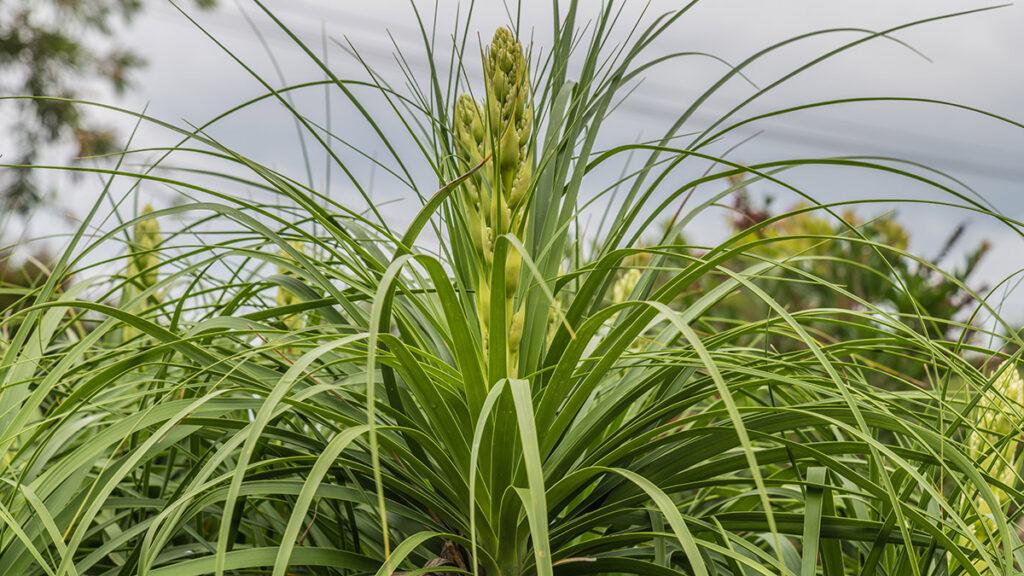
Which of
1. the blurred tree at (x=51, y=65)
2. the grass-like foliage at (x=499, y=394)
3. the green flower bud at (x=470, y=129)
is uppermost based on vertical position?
the blurred tree at (x=51, y=65)

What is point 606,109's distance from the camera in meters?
1.08

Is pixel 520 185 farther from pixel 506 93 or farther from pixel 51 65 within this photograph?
pixel 51 65

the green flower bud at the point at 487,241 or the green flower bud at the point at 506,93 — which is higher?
the green flower bud at the point at 506,93

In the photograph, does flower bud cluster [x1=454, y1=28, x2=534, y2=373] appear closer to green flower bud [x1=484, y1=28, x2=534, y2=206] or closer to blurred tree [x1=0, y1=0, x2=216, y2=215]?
green flower bud [x1=484, y1=28, x2=534, y2=206]

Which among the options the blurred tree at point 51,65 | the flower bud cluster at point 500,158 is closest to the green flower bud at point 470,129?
the flower bud cluster at point 500,158

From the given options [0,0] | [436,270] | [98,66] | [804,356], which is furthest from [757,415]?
[0,0]

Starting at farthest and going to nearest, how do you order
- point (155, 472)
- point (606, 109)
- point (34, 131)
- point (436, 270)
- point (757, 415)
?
point (34, 131) → point (155, 472) → point (606, 109) → point (757, 415) → point (436, 270)

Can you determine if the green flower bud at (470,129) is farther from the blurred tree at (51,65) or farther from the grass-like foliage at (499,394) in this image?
the blurred tree at (51,65)

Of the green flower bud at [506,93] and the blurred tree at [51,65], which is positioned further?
the blurred tree at [51,65]

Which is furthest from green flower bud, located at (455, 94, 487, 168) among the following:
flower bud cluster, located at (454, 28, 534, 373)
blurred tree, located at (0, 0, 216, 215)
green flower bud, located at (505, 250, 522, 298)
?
blurred tree, located at (0, 0, 216, 215)

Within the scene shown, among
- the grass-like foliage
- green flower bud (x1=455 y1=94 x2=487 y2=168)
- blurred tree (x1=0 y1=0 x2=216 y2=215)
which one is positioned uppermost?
blurred tree (x1=0 y1=0 x2=216 y2=215)

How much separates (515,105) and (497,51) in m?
0.06

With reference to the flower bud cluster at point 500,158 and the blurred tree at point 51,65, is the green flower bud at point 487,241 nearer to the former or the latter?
the flower bud cluster at point 500,158

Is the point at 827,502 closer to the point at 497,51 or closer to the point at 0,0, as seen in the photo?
the point at 497,51
